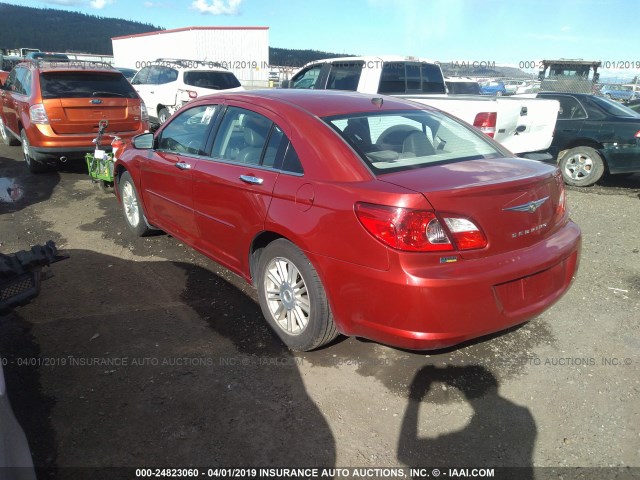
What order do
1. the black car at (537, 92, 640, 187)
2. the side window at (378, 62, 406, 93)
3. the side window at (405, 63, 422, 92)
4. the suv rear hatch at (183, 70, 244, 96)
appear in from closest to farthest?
the black car at (537, 92, 640, 187) → the side window at (378, 62, 406, 93) → the side window at (405, 63, 422, 92) → the suv rear hatch at (183, 70, 244, 96)

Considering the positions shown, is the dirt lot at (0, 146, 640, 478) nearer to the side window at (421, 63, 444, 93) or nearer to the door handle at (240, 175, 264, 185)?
the door handle at (240, 175, 264, 185)

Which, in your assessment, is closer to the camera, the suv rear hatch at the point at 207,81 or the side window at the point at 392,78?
the side window at the point at 392,78

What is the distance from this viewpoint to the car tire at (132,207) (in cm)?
500

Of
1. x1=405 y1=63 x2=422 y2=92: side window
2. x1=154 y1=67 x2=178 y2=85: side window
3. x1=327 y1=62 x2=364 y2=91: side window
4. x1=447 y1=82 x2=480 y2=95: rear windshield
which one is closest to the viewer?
x1=327 y1=62 x2=364 y2=91: side window

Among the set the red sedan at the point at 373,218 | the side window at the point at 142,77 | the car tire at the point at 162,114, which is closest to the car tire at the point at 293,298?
the red sedan at the point at 373,218

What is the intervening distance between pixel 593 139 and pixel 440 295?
720cm

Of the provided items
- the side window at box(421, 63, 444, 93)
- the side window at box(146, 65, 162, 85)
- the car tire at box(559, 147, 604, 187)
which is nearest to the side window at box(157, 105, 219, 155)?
the side window at box(421, 63, 444, 93)

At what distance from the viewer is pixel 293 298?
3076mm

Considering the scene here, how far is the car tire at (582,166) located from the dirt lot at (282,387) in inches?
180

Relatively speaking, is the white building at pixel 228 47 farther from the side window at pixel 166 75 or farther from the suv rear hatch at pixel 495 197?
the suv rear hatch at pixel 495 197

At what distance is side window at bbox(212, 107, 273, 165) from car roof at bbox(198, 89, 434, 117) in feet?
0.38

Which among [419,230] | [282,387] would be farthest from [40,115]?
[419,230]

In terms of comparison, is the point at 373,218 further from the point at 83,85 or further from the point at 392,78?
the point at 83,85

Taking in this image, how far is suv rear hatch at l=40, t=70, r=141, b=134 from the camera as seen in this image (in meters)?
7.20
